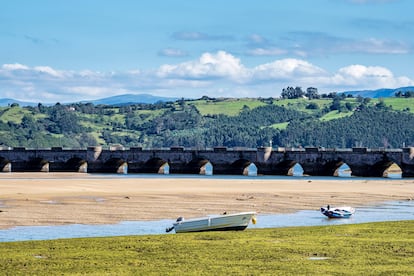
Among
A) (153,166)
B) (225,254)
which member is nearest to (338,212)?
(225,254)

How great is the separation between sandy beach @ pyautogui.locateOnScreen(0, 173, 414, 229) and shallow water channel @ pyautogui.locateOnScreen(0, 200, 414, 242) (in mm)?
1844

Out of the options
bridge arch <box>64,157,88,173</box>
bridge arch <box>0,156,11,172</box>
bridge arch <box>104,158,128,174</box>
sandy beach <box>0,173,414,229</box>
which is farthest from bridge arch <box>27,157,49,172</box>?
sandy beach <box>0,173,414,229</box>

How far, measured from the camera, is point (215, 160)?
11925 centimetres

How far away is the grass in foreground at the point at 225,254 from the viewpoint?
29625 millimetres

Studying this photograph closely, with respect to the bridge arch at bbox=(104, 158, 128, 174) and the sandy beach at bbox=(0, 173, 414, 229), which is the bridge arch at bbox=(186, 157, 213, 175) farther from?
the sandy beach at bbox=(0, 173, 414, 229)

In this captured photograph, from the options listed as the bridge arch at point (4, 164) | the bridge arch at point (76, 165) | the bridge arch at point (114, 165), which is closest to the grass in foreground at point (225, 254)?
the bridge arch at point (114, 165)

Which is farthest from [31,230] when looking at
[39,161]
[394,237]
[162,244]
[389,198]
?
[39,161]

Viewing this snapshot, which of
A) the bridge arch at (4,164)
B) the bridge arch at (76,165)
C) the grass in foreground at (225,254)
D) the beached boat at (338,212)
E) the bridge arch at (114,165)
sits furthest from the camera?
the bridge arch at (4,164)

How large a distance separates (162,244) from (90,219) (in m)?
13.8

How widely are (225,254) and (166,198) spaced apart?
32.5 meters

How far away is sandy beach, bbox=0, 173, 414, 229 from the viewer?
51.6 metres

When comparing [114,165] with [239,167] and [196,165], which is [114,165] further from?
[239,167]

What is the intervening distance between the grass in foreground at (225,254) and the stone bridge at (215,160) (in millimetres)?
70165

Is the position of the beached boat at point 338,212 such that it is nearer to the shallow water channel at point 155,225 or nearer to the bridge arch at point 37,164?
the shallow water channel at point 155,225
